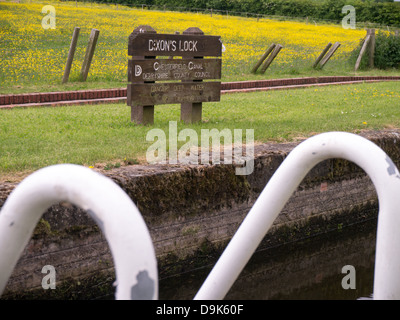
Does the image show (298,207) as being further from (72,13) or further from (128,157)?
(72,13)

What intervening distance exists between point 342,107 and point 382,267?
32.1 feet

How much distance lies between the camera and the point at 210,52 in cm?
930

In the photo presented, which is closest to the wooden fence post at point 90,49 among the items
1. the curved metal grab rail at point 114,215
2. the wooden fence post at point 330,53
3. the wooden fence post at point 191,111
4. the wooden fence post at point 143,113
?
the wooden fence post at point 191,111

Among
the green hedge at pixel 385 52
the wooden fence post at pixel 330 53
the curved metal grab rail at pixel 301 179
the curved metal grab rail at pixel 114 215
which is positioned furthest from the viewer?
the green hedge at pixel 385 52

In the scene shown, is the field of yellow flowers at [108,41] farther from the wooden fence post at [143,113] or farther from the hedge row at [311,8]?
the hedge row at [311,8]

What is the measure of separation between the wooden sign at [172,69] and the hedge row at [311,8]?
153 ft

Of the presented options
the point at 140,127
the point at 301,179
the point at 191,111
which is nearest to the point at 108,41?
the point at 191,111

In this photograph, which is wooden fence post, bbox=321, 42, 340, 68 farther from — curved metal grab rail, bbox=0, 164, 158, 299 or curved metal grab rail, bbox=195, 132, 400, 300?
curved metal grab rail, bbox=0, 164, 158, 299

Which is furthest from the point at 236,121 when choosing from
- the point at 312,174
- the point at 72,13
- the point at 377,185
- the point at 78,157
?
the point at 72,13

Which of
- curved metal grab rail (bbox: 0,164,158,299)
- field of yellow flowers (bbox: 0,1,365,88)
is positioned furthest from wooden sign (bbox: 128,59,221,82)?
curved metal grab rail (bbox: 0,164,158,299)

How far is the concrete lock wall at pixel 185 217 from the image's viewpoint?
16.6 feet

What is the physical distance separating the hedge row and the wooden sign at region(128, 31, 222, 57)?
4664cm

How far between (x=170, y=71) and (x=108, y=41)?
14450mm

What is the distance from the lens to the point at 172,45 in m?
8.69
